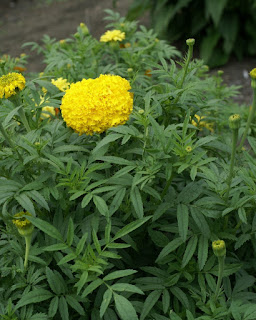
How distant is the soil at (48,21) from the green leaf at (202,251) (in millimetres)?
3865

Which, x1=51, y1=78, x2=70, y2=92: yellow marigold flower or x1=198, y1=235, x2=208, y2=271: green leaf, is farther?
x1=51, y1=78, x2=70, y2=92: yellow marigold flower

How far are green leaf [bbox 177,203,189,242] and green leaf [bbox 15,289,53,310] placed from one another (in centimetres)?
47

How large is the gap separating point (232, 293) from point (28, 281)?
70 centimetres

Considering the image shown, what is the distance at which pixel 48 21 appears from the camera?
679 centimetres

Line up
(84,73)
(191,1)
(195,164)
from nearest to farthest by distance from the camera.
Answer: (195,164)
(84,73)
(191,1)

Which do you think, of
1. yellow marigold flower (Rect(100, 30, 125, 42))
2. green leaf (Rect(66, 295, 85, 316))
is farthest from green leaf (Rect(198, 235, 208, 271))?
yellow marigold flower (Rect(100, 30, 125, 42))

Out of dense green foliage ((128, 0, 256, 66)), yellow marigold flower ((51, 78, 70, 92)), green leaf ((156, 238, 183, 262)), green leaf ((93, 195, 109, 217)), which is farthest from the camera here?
dense green foliage ((128, 0, 256, 66))

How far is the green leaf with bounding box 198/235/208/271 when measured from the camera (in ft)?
4.67

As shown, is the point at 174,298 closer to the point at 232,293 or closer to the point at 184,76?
the point at 232,293

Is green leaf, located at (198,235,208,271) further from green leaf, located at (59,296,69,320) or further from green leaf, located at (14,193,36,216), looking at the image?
green leaf, located at (14,193,36,216)

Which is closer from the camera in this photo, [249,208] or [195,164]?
[195,164]

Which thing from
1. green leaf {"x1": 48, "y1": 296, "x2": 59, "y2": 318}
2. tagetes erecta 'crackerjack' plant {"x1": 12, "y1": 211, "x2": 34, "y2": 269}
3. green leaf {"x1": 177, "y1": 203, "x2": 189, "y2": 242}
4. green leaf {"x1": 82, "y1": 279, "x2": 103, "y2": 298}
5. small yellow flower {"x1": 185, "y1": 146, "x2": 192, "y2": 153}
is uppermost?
small yellow flower {"x1": 185, "y1": 146, "x2": 192, "y2": 153}

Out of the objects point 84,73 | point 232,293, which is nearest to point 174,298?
point 232,293

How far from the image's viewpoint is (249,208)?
154cm
